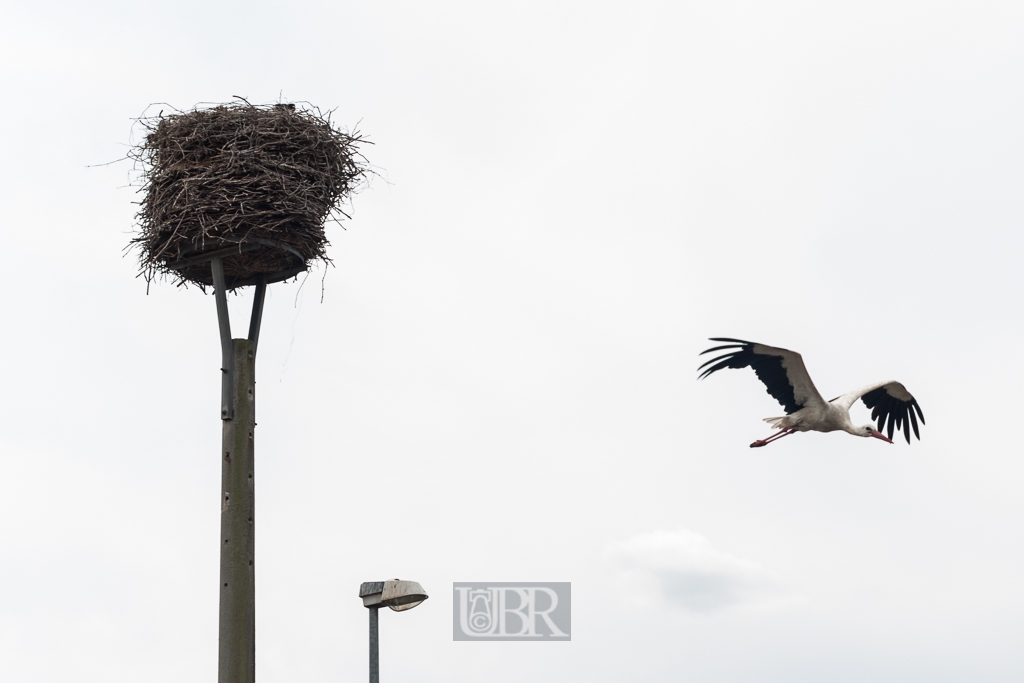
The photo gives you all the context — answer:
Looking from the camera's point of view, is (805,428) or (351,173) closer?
(351,173)

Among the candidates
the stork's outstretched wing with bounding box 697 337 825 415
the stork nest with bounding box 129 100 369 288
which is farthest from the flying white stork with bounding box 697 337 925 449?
the stork nest with bounding box 129 100 369 288

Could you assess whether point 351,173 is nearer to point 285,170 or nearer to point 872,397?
point 285,170

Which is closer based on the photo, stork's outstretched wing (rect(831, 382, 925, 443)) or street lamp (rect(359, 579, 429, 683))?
street lamp (rect(359, 579, 429, 683))

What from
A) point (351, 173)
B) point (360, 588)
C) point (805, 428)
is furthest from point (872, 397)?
point (360, 588)

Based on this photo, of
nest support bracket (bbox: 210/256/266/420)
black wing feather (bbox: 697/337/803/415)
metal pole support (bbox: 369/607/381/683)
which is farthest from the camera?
black wing feather (bbox: 697/337/803/415)

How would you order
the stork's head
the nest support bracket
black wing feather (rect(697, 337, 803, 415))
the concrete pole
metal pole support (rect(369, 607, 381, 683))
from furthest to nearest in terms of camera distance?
the stork's head
black wing feather (rect(697, 337, 803, 415))
the nest support bracket
the concrete pole
metal pole support (rect(369, 607, 381, 683))

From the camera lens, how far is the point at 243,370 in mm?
6789

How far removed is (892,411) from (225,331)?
618cm

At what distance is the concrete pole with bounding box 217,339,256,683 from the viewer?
247 inches

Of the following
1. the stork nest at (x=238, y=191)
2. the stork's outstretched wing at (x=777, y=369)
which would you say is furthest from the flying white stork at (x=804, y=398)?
the stork nest at (x=238, y=191)

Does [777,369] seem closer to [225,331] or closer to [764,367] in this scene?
[764,367]

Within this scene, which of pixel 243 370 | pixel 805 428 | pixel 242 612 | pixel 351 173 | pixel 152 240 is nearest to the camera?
pixel 242 612

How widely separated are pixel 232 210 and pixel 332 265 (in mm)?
889

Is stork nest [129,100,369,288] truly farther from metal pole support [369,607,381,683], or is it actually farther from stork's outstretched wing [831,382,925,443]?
stork's outstretched wing [831,382,925,443]
